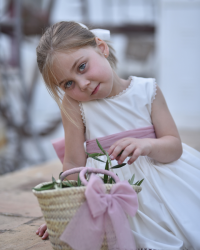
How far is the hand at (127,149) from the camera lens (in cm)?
114

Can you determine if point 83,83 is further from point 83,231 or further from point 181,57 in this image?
point 181,57

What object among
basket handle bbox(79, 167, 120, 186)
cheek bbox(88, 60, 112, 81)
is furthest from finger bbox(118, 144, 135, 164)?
cheek bbox(88, 60, 112, 81)

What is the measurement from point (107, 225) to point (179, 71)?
601 cm

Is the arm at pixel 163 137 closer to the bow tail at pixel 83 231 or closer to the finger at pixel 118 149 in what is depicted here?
the finger at pixel 118 149

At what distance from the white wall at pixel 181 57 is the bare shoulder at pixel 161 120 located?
17.1 feet

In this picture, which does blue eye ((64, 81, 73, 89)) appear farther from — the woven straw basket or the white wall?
the white wall

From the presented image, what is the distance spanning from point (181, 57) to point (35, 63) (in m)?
3.10

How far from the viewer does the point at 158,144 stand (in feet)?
4.24

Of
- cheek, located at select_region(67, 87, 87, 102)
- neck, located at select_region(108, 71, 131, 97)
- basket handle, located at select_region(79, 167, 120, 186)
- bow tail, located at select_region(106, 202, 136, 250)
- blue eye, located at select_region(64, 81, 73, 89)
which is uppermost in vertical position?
blue eye, located at select_region(64, 81, 73, 89)

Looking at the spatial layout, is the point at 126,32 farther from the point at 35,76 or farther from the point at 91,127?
the point at 91,127

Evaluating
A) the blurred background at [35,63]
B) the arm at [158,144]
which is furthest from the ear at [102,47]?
the blurred background at [35,63]

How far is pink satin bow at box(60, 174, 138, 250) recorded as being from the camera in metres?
0.91

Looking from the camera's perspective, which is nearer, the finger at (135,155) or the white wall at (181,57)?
the finger at (135,155)

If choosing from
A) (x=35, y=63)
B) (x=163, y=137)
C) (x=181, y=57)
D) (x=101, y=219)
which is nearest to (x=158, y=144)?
(x=163, y=137)
